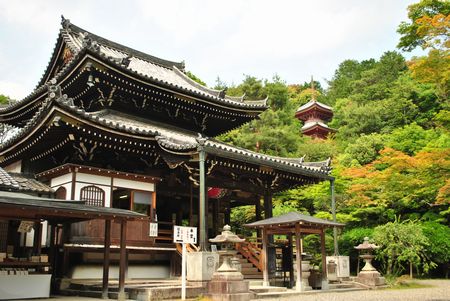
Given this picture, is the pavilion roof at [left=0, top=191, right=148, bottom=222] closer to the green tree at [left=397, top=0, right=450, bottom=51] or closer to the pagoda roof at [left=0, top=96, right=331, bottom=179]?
the pagoda roof at [left=0, top=96, right=331, bottom=179]

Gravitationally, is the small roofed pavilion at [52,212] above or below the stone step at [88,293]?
above

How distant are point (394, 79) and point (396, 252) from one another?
1243 inches

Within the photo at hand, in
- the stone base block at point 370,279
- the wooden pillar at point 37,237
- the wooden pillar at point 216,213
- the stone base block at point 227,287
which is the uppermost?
the wooden pillar at point 216,213

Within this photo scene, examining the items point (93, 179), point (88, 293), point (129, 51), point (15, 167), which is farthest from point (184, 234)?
point (129, 51)

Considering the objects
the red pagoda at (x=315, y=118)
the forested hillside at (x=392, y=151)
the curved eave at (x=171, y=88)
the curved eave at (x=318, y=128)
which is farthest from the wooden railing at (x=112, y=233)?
the red pagoda at (x=315, y=118)

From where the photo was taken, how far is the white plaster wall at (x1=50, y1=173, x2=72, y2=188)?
14.0 meters

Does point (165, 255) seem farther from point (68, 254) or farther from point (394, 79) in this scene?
point (394, 79)

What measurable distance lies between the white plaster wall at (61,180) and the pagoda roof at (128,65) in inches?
159

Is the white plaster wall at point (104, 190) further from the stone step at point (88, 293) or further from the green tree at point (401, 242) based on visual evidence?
the green tree at point (401, 242)

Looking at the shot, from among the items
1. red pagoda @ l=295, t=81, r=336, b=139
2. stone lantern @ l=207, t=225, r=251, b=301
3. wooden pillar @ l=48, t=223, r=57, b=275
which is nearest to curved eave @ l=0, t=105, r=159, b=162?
wooden pillar @ l=48, t=223, r=57, b=275

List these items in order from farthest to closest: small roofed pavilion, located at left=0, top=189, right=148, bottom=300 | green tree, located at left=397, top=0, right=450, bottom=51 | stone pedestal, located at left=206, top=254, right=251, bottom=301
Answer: green tree, located at left=397, top=0, right=450, bottom=51 → stone pedestal, located at left=206, top=254, right=251, bottom=301 → small roofed pavilion, located at left=0, top=189, right=148, bottom=300

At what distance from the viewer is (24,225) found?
13047mm

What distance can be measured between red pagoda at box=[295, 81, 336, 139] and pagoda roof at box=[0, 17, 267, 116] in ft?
97.0

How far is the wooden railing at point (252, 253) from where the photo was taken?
1675cm
